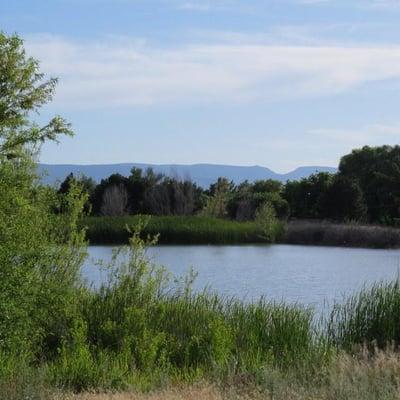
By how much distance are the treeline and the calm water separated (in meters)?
8.93

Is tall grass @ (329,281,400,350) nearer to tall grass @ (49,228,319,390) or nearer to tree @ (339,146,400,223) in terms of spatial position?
tall grass @ (49,228,319,390)

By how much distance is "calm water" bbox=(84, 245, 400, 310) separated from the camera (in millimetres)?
21231

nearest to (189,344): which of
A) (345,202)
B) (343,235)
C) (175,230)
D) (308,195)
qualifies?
(175,230)

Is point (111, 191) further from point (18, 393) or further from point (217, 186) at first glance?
point (18, 393)

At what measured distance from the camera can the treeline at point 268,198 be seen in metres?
48.0

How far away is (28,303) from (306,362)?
3019 millimetres

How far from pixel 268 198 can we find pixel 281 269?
72.3 feet

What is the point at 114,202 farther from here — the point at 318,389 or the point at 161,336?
the point at 318,389

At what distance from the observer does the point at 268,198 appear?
50.0 metres

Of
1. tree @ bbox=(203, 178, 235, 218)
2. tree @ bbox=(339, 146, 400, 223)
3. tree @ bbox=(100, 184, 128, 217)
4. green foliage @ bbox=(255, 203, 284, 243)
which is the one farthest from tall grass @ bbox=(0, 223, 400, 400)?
tree @ bbox=(339, 146, 400, 223)

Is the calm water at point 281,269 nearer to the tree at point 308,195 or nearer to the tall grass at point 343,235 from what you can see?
the tall grass at point 343,235

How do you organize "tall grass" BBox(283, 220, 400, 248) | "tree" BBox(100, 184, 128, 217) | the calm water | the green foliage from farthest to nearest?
1. "tree" BBox(100, 184, 128, 217)
2. the green foliage
3. "tall grass" BBox(283, 220, 400, 248)
4. the calm water

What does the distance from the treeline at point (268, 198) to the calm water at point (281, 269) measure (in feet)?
29.3

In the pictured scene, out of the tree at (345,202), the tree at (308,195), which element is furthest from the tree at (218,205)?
the tree at (345,202)
